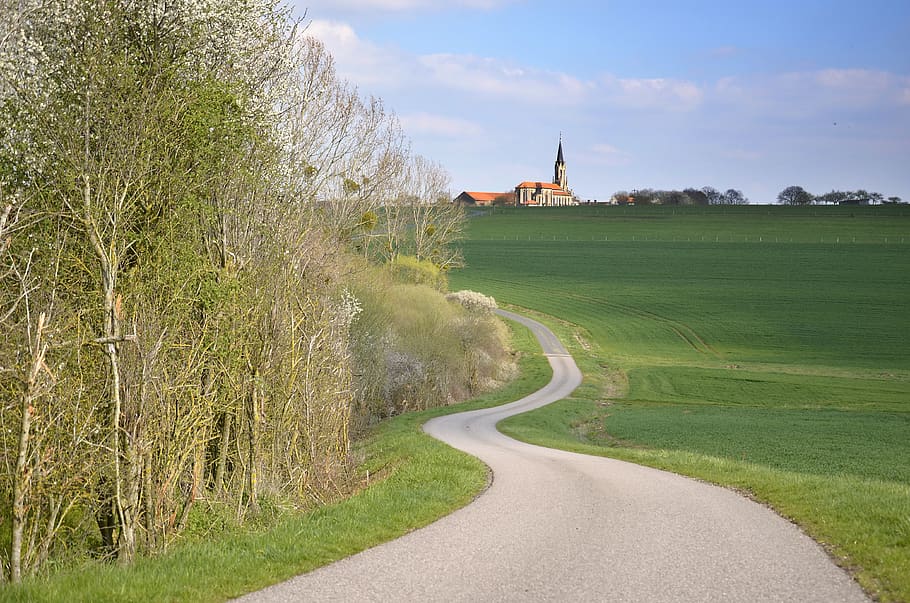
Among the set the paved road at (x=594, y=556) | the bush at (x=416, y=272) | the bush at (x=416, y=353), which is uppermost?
the bush at (x=416, y=272)

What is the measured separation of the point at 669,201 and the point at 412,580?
572 ft

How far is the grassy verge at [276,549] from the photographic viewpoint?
837 cm

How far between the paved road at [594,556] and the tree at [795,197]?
6387 inches

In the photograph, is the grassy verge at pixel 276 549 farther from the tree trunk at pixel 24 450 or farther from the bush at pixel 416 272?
the bush at pixel 416 272

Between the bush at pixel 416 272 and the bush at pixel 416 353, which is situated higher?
the bush at pixel 416 272

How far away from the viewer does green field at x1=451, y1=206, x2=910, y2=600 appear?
1596 centimetres

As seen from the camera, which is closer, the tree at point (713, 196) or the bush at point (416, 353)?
the bush at point (416, 353)

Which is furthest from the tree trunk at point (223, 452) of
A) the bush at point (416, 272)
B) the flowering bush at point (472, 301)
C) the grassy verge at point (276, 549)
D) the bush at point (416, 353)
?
the flowering bush at point (472, 301)

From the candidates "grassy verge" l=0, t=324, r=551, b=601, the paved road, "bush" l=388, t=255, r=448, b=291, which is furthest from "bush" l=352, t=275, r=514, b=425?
the paved road

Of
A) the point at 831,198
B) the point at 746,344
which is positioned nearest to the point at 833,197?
the point at 831,198

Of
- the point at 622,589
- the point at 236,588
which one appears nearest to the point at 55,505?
the point at 236,588

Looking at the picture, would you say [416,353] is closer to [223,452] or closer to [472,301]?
[472,301]

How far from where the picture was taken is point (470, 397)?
50.6m

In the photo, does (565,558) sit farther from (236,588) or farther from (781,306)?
(781,306)
